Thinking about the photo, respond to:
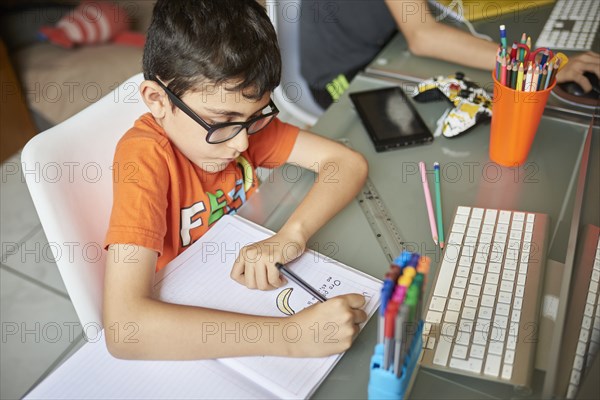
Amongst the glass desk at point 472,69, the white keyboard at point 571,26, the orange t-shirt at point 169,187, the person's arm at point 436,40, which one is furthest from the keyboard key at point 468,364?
the white keyboard at point 571,26

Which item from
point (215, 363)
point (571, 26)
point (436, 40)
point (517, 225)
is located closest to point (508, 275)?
point (517, 225)

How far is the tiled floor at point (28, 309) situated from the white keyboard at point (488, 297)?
46.5 inches

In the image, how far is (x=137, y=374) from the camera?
0.77 metres

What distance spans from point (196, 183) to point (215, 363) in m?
0.40

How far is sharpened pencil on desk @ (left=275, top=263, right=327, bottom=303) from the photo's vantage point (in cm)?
83

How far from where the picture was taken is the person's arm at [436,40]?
1400mm

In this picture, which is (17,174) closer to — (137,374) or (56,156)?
(56,156)

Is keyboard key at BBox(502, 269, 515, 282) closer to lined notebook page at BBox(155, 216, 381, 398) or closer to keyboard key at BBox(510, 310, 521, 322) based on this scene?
keyboard key at BBox(510, 310, 521, 322)

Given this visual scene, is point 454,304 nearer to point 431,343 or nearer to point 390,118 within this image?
point 431,343

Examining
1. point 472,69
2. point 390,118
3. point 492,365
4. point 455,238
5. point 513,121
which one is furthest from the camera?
point 472,69

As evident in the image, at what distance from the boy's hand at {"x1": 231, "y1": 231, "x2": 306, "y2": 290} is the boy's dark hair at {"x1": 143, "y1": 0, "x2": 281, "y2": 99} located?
0.25 m

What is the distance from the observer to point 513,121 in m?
1.05

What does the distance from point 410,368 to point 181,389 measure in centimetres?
31

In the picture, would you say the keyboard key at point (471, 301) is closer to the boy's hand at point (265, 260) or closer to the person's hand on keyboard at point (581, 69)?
the boy's hand at point (265, 260)
